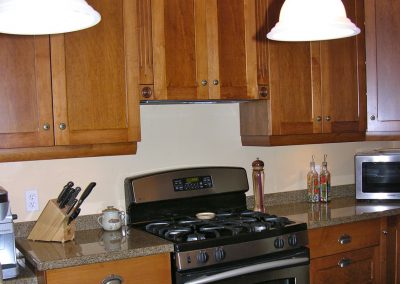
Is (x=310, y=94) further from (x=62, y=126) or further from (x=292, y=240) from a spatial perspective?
(x=62, y=126)

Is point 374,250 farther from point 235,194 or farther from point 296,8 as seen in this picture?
point 296,8

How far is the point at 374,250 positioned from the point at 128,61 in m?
1.74

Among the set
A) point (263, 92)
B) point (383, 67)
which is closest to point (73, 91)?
point (263, 92)

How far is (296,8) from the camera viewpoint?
186 centimetres

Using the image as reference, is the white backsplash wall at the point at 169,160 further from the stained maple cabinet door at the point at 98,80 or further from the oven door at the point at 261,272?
the oven door at the point at 261,272

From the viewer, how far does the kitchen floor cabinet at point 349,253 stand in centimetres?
272

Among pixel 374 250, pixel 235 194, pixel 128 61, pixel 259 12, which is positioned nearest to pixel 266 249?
pixel 235 194

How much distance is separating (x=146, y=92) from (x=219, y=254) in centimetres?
84

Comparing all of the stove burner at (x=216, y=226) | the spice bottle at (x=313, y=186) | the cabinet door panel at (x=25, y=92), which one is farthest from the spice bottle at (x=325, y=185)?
the cabinet door panel at (x=25, y=92)

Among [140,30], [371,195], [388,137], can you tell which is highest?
[140,30]

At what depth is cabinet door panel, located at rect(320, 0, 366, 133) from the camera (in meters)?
3.09

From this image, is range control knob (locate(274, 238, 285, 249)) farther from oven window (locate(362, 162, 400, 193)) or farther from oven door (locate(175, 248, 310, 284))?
oven window (locate(362, 162, 400, 193))

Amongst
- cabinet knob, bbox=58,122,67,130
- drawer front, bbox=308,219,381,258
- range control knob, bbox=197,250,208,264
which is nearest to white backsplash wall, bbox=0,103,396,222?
cabinet knob, bbox=58,122,67,130

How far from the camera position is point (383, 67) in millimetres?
3203
